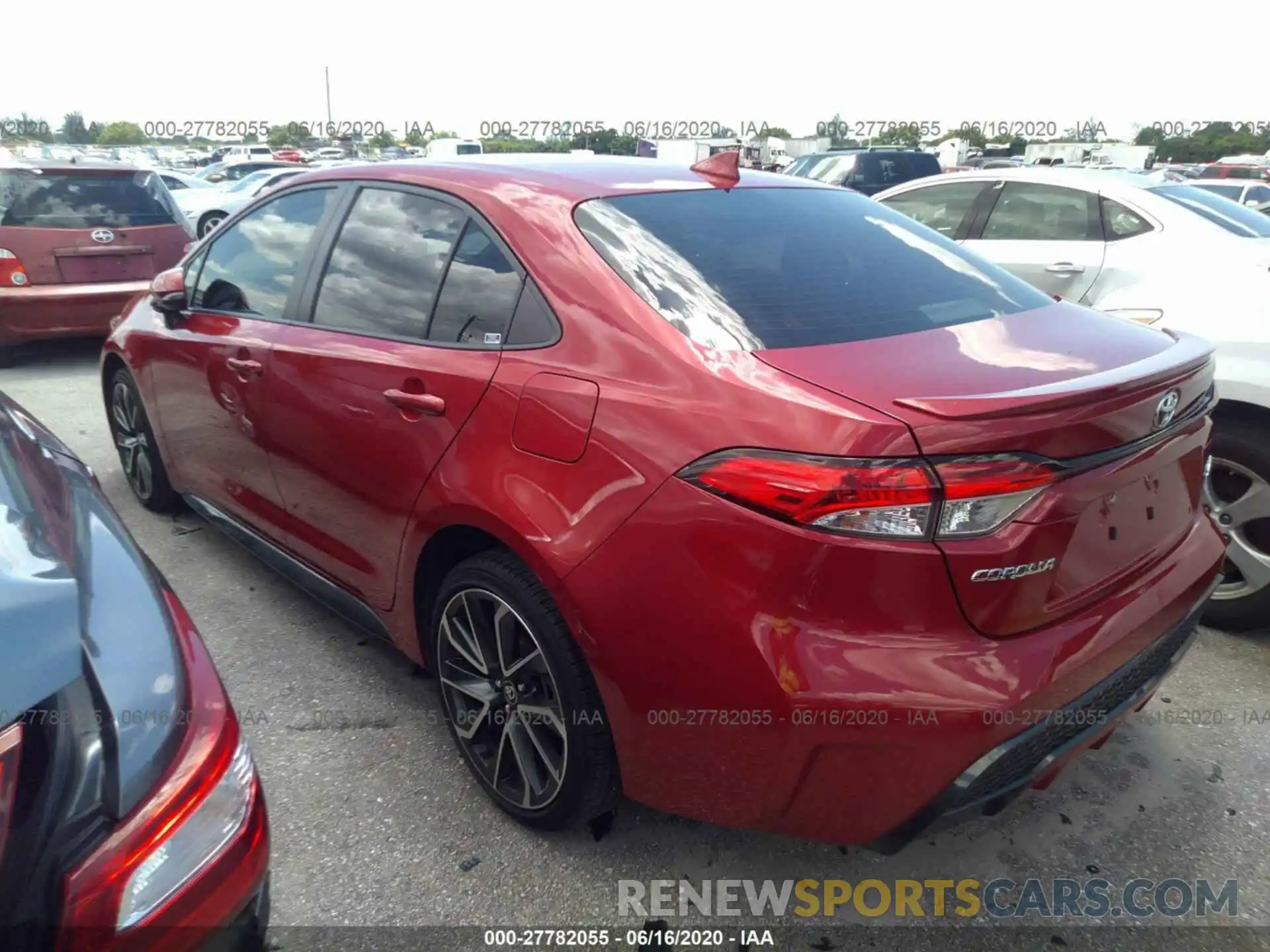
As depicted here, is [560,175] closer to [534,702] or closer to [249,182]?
[534,702]

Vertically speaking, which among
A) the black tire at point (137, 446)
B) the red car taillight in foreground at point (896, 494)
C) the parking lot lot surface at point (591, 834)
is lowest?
the parking lot lot surface at point (591, 834)

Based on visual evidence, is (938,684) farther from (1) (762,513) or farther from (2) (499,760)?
(2) (499,760)

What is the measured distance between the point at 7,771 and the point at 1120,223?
532cm

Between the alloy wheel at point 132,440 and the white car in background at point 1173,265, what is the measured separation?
13.7ft

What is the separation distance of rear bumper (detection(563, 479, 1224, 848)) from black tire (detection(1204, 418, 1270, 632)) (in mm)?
1665

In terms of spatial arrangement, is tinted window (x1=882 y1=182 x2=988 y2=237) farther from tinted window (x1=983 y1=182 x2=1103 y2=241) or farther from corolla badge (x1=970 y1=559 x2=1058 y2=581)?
corolla badge (x1=970 y1=559 x2=1058 y2=581)

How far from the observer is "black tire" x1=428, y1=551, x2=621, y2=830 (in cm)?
204

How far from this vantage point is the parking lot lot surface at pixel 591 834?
2.14m

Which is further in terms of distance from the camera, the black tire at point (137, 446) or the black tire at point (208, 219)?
the black tire at point (208, 219)

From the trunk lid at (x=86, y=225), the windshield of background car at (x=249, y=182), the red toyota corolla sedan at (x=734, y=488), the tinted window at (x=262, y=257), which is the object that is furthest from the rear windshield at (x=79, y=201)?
the windshield of background car at (x=249, y=182)

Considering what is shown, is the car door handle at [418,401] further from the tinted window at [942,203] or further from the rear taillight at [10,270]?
the rear taillight at [10,270]

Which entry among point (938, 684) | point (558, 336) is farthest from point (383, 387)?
point (938, 684)

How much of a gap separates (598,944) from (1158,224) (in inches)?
177

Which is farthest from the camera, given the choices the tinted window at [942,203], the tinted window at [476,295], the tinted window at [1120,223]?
the tinted window at [942,203]
